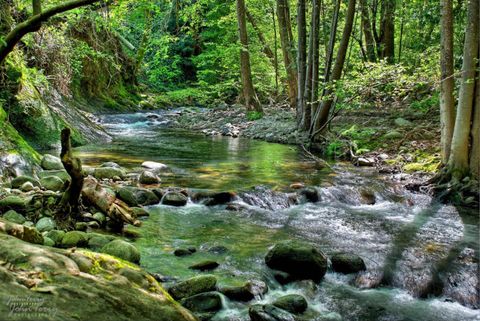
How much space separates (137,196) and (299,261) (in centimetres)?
347

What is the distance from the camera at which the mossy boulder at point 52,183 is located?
267 inches

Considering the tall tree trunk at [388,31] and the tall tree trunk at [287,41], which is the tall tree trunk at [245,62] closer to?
the tall tree trunk at [287,41]

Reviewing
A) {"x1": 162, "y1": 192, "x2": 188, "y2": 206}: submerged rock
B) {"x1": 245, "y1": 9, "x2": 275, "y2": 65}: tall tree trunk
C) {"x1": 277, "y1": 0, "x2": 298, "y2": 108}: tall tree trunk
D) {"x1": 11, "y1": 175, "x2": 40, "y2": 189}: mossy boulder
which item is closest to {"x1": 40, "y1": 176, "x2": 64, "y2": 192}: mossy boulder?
{"x1": 11, "y1": 175, "x2": 40, "y2": 189}: mossy boulder

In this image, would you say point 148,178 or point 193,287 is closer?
point 193,287

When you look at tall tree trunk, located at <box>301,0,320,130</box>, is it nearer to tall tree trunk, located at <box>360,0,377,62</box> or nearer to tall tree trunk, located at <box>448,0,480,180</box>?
tall tree trunk, located at <box>360,0,377,62</box>

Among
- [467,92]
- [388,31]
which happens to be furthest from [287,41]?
[467,92]

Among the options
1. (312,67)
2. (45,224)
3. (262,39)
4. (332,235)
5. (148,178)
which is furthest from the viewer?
(262,39)

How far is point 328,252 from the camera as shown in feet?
18.6

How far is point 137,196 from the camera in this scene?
7.51m

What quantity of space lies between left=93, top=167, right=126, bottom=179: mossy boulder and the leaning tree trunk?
2.86 meters

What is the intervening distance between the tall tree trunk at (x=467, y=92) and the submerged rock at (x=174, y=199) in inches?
192

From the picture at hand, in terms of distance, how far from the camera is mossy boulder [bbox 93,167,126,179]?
8570mm

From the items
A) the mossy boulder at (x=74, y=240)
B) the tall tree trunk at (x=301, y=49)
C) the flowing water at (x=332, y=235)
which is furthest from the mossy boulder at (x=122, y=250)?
the tall tree trunk at (x=301, y=49)

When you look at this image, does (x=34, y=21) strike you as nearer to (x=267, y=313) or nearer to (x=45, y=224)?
(x=45, y=224)
